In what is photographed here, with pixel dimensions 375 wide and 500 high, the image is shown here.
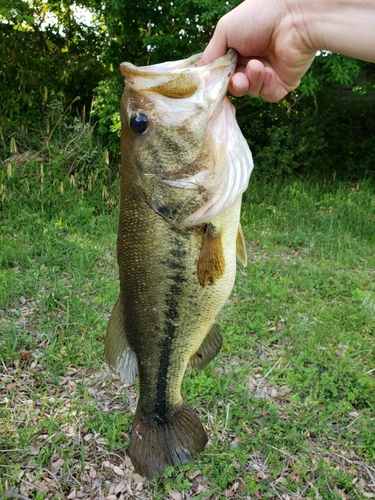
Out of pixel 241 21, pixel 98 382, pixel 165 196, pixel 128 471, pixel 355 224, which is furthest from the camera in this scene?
pixel 355 224

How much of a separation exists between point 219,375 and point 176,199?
2339 mm

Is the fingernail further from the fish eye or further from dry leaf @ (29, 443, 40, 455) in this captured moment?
dry leaf @ (29, 443, 40, 455)

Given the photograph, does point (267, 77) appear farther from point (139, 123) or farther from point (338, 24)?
point (139, 123)

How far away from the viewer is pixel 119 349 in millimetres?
1775

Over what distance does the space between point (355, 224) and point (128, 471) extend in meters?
4.47

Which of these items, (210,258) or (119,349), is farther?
(119,349)

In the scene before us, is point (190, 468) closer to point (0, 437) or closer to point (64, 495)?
point (64, 495)

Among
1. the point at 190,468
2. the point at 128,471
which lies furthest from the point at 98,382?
the point at 190,468

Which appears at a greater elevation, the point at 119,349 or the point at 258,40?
the point at 258,40

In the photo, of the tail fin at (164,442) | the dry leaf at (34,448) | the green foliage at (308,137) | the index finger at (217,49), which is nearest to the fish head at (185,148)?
the index finger at (217,49)

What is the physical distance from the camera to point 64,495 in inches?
109

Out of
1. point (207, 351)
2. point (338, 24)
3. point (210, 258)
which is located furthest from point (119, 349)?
point (338, 24)

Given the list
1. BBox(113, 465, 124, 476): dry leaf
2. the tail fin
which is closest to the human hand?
the tail fin

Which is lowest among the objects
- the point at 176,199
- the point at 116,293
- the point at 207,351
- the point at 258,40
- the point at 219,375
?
the point at 219,375
